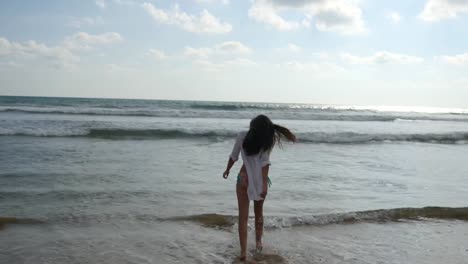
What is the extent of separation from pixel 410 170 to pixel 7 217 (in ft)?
31.5

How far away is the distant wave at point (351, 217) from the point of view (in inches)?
237

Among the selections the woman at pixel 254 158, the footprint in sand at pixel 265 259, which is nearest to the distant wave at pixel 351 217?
the footprint in sand at pixel 265 259

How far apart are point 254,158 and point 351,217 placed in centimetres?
263

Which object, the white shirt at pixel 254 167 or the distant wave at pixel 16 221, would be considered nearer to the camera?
the white shirt at pixel 254 167

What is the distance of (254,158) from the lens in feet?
14.9

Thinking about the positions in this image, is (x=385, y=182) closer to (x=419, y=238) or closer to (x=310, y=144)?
(x=419, y=238)

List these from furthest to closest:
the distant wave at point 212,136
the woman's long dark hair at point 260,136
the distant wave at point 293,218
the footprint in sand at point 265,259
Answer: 1. the distant wave at point 212,136
2. the distant wave at point 293,218
3. the footprint in sand at point 265,259
4. the woman's long dark hair at point 260,136

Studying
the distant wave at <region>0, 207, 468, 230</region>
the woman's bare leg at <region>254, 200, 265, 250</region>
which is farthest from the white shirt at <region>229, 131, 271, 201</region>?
the distant wave at <region>0, 207, 468, 230</region>

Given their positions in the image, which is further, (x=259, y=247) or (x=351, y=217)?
(x=351, y=217)

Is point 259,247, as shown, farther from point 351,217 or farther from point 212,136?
point 212,136

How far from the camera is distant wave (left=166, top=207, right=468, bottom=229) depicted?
601 centimetres

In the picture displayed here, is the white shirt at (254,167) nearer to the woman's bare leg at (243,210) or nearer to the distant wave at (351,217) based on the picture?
the woman's bare leg at (243,210)

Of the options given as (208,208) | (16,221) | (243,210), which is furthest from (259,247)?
(16,221)

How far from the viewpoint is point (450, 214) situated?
668cm
